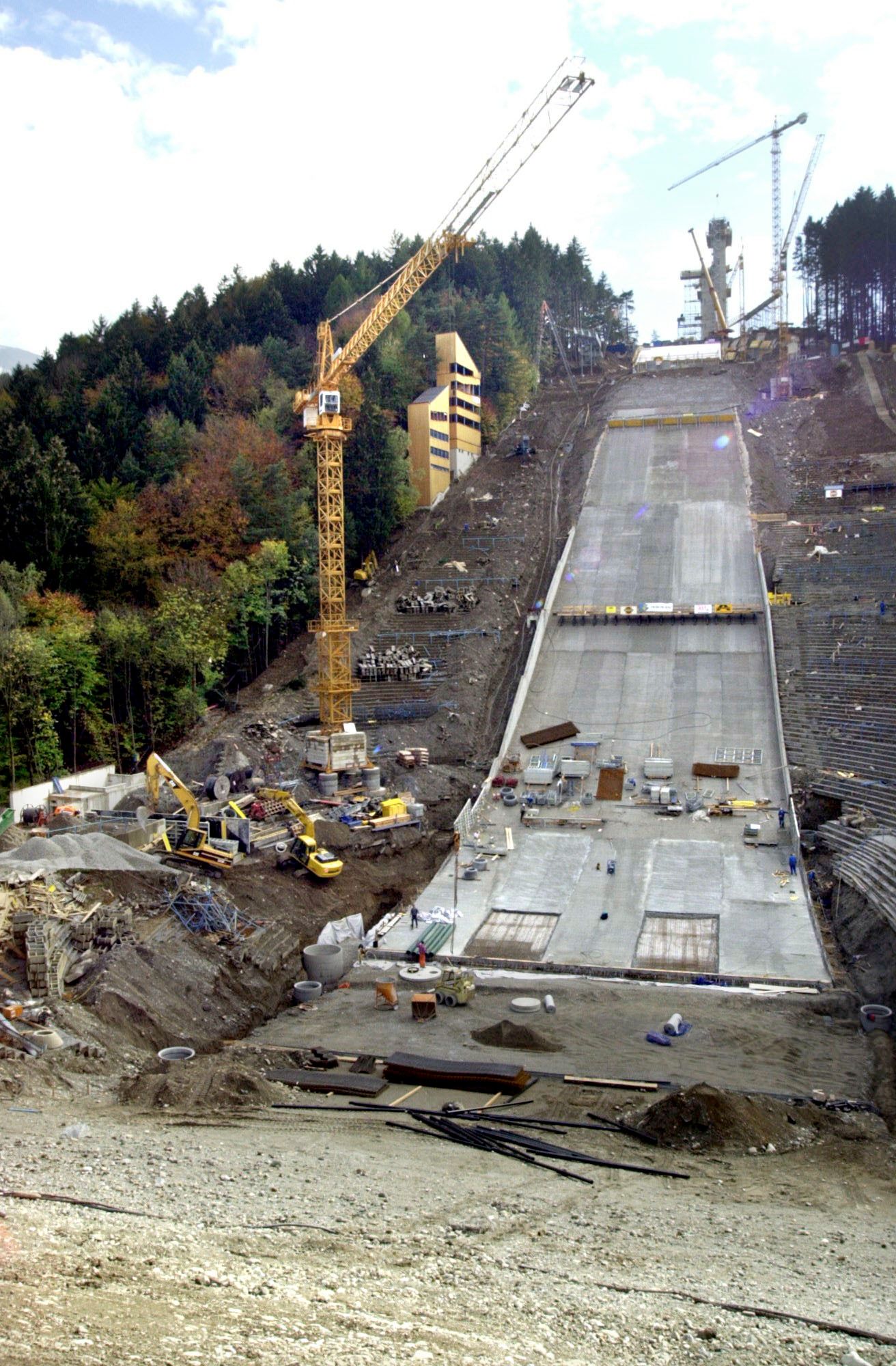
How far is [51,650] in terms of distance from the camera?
114 ft

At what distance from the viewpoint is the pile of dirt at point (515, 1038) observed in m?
18.3

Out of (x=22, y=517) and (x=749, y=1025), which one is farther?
(x=22, y=517)

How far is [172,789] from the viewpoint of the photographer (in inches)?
1107

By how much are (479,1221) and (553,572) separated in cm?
4013

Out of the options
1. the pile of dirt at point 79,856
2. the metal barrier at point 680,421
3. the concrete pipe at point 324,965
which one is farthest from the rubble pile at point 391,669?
the metal barrier at point 680,421

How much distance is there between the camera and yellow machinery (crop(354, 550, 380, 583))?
163 feet

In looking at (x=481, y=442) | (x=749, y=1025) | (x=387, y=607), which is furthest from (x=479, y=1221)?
(x=481, y=442)

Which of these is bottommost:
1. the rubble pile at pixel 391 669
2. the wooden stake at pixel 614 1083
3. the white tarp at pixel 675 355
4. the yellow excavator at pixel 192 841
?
the wooden stake at pixel 614 1083

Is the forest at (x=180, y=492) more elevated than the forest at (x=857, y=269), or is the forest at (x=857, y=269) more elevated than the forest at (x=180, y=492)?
the forest at (x=857, y=269)

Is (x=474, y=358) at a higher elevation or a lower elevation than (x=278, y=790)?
higher

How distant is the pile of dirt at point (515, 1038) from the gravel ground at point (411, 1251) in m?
4.44

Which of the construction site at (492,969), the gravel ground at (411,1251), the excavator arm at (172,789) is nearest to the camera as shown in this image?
the gravel ground at (411,1251)

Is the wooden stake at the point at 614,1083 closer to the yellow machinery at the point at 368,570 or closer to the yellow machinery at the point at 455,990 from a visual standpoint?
the yellow machinery at the point at 455,990

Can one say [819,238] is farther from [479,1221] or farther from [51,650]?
[479,1221]
